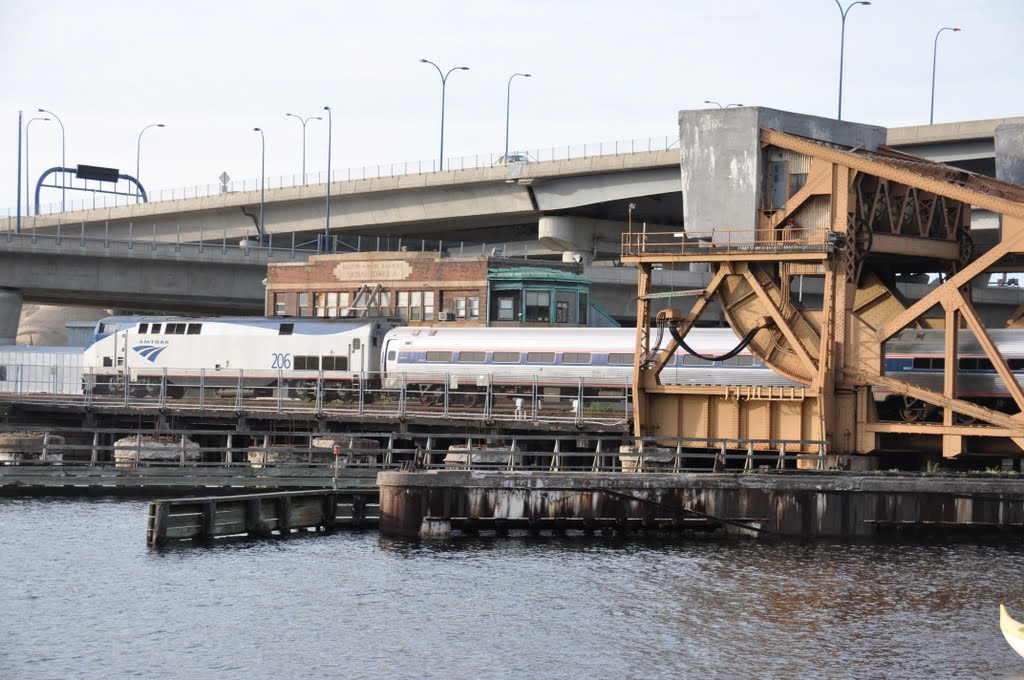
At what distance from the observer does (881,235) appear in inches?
1893

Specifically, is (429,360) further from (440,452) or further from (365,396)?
(440,452)

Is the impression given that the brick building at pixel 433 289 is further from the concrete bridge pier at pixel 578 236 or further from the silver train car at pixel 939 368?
the silver train car at pixel 939 368

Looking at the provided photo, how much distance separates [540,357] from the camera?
199 feet

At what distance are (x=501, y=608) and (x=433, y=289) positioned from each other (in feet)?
155

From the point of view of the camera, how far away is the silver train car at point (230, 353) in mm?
67375

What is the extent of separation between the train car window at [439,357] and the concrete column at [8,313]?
32836 millimetres

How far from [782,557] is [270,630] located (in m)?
14.8

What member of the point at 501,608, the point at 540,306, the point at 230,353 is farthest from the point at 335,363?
the point at 501,608

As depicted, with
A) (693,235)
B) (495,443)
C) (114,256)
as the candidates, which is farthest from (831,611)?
(114,256)

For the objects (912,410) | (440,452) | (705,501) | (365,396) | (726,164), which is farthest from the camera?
(365,396)

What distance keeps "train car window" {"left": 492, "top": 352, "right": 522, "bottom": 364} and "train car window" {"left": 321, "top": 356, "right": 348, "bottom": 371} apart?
30.2 feet

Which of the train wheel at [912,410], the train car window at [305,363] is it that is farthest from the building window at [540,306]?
the train wheel at [912,410]

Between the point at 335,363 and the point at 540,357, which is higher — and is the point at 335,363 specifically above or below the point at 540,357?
below

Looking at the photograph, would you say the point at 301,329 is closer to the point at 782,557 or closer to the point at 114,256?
the point at 114,256
